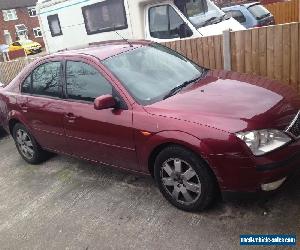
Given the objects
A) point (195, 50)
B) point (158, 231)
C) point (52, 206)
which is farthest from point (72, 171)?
point (195, 50)

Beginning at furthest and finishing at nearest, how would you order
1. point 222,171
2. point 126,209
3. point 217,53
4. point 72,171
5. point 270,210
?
point 217,53 < point 72,171 < point 126,209 < point 270,210 < point 222,171

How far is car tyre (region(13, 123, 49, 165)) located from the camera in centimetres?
641

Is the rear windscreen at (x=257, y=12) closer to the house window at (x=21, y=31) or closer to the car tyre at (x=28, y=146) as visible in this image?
the car tyre at (x=28, y=146)

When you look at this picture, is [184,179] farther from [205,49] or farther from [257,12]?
[257,12]

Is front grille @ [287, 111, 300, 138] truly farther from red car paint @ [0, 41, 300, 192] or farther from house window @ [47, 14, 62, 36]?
house window @ [47, 14, 62, 36]

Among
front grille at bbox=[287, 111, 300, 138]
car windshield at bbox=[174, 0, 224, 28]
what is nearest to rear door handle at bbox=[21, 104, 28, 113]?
front grille at bbox=[287, 111, 300, 138]

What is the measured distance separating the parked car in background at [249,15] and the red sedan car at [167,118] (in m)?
8.04

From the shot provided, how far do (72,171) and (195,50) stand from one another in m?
3.45

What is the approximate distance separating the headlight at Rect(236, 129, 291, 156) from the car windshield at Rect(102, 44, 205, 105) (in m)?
1.20

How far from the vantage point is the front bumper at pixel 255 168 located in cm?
369

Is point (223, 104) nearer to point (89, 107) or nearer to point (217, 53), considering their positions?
point (89, 107)

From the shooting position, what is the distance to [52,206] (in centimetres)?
519

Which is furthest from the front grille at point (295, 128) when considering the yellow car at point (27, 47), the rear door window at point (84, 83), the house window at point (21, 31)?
the house window at point (21, 31)

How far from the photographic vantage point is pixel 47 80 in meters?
5.73
